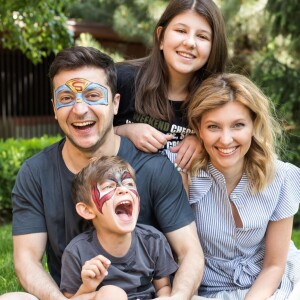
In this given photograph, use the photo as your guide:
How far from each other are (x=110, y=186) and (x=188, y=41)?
1.10 m

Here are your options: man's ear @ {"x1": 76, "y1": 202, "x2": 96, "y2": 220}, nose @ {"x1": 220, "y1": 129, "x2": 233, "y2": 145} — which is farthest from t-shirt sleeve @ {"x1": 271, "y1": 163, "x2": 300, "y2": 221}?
man's ear @ {"x1": 76, "y1": 202, "x2": 96, "y2": 220}

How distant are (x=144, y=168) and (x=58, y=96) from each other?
632mm

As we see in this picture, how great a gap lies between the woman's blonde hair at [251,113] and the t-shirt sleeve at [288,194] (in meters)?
0.10

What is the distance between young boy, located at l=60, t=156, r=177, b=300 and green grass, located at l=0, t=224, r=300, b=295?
1.56 meters

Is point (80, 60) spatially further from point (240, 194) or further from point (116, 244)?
point (240, 194)

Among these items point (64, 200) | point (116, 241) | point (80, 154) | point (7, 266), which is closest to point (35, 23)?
point (7, 266)

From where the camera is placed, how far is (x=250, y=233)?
3447 mm

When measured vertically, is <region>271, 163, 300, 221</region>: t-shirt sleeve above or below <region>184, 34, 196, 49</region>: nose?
below

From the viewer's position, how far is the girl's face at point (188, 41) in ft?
12.1

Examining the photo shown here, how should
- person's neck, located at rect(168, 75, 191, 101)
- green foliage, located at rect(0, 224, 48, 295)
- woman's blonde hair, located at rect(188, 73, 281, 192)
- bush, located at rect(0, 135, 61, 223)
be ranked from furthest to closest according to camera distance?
bush, located at rect(0, 135, 61, 223)
green foliage, located at rect(0, 224, 48, 295)
person's neck, located at rect(168, 75, 191, 101)
woman's blonde hair, located at rect(188, 73, 281, 192)

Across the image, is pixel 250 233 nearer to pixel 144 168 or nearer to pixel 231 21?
pixel 144 168

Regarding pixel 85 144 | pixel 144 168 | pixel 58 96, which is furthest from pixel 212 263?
pixel 58 96

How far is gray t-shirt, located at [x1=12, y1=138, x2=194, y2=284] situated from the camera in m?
3.34

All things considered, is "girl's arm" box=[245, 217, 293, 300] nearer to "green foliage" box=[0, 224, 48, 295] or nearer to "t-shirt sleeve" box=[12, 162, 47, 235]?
"t-shirt sleeve" box=[12, 162, 47, 235]
